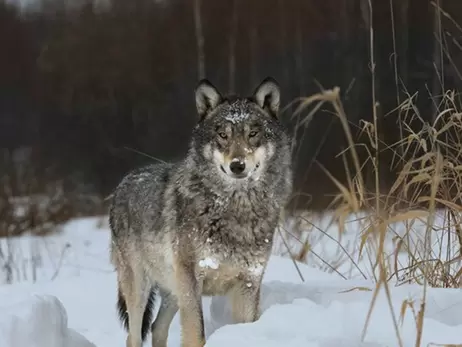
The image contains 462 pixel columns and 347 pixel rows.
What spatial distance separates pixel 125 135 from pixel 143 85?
53.1 inches

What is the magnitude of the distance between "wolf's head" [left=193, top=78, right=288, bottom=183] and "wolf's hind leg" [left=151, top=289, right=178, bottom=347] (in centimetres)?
116

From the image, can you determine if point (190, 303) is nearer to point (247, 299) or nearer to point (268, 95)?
point (247, 299)

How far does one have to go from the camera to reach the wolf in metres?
3.49

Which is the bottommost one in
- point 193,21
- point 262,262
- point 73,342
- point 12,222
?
point 12,222

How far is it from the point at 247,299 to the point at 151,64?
12633 mm

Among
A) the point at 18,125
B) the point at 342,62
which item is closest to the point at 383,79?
the point at 342,62

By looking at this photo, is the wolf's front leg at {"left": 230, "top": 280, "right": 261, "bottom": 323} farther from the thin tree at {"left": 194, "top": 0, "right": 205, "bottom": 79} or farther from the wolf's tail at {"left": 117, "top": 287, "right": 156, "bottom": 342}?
the thin tree at {"left": 194, "top": 0, "right": 205, "bottom": 79}

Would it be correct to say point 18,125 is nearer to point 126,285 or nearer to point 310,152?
point 310,152

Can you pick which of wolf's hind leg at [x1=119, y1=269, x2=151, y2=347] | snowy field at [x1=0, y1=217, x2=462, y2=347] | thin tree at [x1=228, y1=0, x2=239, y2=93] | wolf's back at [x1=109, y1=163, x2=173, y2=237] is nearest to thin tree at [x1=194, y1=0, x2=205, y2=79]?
thin tree at [x1=228, y1=0, x2=239, y2=93]

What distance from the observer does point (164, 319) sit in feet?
14.2

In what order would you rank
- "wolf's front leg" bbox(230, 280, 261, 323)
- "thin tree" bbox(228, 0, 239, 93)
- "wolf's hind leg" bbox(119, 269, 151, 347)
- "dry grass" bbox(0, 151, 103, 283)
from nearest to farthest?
1. "wolf's front leg" bbox(230, 280, 261, 323)
2. "wolf's hind leg" bbox(119, 269, 151, 347)
3. "dry grass" bbox(0, 151, 103, 283)
4. "thin tree" bbox(228, 0, 239, 93)

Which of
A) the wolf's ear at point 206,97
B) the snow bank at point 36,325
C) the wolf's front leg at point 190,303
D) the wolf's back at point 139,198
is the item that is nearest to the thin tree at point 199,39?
the wolf's back at point 139,198

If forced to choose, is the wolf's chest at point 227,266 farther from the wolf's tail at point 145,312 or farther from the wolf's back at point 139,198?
the wolf's tail at point 145,312

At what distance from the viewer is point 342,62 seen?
13.9 meters
